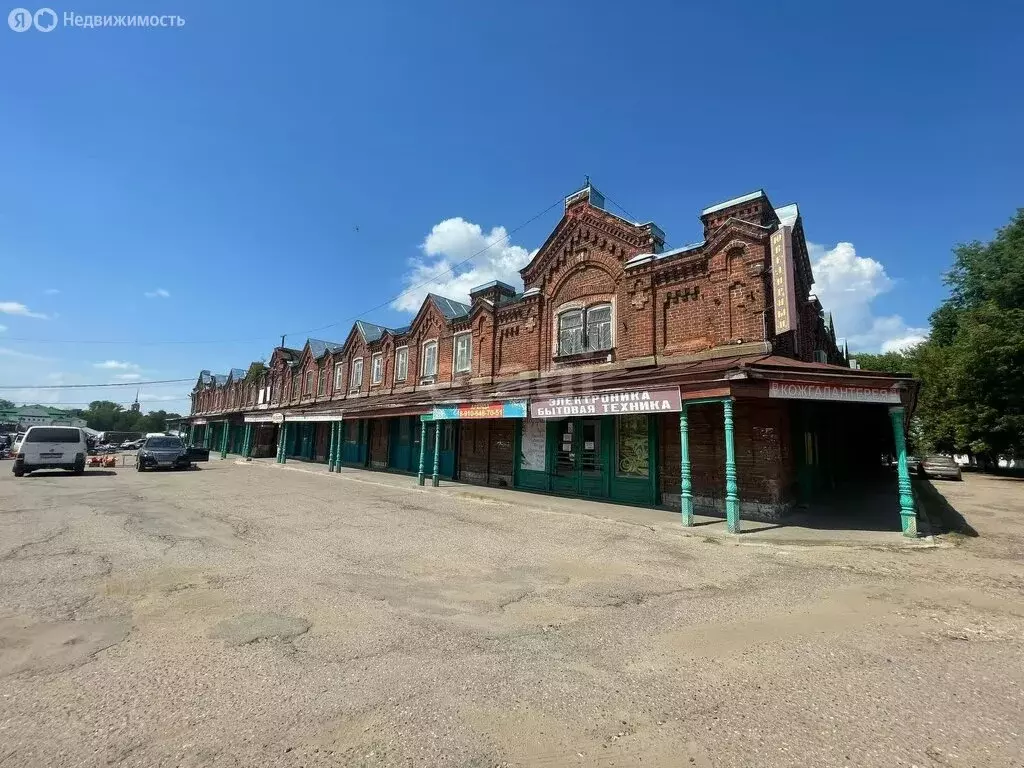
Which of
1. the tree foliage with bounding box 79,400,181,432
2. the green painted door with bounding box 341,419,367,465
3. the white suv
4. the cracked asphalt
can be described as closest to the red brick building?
the green painted door with bounding box 341,419,367,465

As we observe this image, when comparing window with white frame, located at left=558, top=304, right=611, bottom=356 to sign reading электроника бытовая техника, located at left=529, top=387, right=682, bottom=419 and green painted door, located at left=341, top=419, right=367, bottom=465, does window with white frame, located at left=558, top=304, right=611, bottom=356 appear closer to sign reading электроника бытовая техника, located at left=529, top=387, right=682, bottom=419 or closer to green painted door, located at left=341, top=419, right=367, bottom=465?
sign reading электроника бытовая техника, located at left=529, top=387, right=682, bottom=419

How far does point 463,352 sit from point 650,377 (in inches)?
433

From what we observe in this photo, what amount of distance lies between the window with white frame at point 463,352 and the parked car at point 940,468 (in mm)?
25962

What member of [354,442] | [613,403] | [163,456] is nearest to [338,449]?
[354,442]

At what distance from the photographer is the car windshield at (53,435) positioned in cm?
1844

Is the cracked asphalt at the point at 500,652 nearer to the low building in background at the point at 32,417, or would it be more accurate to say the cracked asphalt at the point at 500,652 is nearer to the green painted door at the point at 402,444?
the green painted door at the point at 402,444

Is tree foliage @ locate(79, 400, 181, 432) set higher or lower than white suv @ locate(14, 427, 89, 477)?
higher

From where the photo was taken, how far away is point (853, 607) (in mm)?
5234

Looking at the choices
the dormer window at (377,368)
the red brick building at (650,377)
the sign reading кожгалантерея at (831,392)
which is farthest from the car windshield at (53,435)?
the sign reading кожгалантерея at (831,392)

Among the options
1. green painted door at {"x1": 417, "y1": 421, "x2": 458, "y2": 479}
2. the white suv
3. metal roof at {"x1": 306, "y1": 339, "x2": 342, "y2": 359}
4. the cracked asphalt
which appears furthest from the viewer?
metal roof at {"x1": 306, "y1": 339, "x2": 342, "y2": 359}

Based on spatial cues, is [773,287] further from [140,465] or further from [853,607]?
[140,465]

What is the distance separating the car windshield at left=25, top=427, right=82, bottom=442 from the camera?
1844cm

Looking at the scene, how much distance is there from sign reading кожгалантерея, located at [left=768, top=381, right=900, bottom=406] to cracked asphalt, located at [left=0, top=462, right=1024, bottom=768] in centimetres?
265

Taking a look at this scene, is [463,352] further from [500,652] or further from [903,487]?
[500,652]
